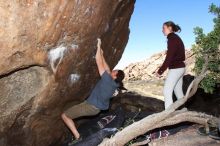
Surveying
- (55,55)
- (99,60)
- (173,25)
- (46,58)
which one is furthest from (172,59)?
(46,58)

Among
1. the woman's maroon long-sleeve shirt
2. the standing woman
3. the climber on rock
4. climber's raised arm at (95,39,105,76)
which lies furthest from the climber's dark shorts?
the woman's maroon long-sleeve shirt

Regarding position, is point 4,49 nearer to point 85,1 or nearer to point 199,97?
point 85,1

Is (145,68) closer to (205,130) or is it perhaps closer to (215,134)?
(205,130)

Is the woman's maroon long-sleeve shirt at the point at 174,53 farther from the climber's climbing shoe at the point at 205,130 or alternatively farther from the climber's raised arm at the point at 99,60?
the climber's climbing shoe at the point at 205,130

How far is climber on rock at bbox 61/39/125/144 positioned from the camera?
31.1 ft

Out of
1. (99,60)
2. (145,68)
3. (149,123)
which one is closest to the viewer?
(149,123)

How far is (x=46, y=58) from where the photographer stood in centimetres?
884

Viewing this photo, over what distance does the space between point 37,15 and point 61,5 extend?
68 cm

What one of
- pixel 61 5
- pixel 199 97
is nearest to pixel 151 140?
pixel 61 5

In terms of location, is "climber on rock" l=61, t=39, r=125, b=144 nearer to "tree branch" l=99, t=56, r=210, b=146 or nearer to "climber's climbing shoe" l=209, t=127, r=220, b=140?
"tree branch" l=99, t=56, r=210, b=146

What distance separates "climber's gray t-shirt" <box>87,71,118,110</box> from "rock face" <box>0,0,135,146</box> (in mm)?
1028

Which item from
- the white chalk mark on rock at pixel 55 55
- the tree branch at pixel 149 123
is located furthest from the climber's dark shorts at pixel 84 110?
the white chalk mark on rock at pixel 55 55

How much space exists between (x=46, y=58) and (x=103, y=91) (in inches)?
72.6

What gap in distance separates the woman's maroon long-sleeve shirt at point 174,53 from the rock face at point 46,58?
6.49 feet
